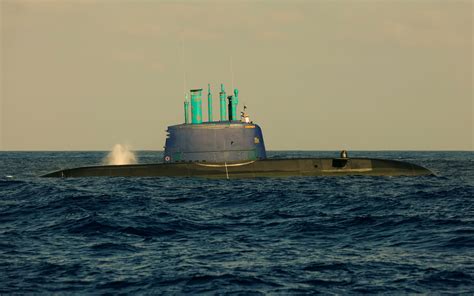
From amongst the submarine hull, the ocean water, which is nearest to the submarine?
the submarine hull

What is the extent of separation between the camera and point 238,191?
36.2 metres

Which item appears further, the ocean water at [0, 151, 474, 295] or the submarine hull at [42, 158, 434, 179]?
the submarine hull at [42, 158, 434, 179]

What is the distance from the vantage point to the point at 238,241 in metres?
21.2

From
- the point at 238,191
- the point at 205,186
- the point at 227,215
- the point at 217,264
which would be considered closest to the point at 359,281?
the point at 217,264

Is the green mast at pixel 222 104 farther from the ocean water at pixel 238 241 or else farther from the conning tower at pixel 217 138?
the ocean water at pixel 238 241

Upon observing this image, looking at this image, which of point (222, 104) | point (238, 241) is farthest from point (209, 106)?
point (238, 241)

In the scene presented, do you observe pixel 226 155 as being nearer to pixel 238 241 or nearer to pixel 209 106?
pixel 209 106

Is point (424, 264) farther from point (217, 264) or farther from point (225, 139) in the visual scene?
point (225, 139)

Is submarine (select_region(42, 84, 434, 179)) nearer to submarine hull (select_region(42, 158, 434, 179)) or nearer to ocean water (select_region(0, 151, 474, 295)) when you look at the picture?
submarine hull (select_region(42, 158, 434, 179))

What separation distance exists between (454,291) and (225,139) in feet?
99.0

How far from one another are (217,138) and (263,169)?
12.5 ft

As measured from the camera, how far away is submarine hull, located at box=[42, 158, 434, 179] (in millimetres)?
45156

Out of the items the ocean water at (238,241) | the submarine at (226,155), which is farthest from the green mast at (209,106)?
the ocean water at (238,241)

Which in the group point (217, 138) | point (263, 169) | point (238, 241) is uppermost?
point (217, 138)
